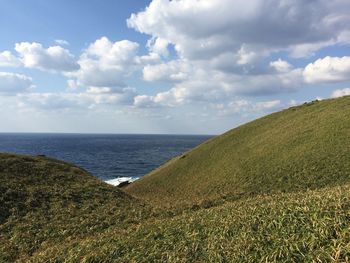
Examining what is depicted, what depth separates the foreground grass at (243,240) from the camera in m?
10.5

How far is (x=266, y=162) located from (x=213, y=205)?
708 inches

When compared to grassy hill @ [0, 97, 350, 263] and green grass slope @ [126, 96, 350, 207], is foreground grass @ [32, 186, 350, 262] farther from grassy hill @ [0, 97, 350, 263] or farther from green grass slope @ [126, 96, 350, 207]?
green grass slope @ [126, 96, 350, 207]

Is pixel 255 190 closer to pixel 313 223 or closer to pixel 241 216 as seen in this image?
pixel 241 216

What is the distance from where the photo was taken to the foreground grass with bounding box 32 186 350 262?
10.5 meters

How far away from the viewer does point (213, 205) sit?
2569 cm

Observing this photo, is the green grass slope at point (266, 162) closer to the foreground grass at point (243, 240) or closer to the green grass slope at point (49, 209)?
the green grass slope at point (49, 209)

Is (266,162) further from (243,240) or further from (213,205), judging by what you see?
(243,240)

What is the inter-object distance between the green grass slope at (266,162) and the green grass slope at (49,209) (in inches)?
234

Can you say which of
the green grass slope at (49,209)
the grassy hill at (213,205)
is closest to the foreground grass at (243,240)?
the grassy hill at (213,205)

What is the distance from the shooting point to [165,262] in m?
12.0

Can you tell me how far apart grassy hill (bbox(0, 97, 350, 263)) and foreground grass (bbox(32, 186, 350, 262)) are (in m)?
0.04

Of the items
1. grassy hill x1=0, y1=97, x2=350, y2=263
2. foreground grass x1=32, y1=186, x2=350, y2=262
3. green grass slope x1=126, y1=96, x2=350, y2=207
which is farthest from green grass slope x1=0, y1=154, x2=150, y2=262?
green grass slope x1=126, y1=96, x2=350, y2=207

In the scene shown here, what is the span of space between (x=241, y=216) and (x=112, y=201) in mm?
15247

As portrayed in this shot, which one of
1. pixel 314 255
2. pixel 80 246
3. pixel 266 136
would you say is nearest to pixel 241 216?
pixel 314 255
